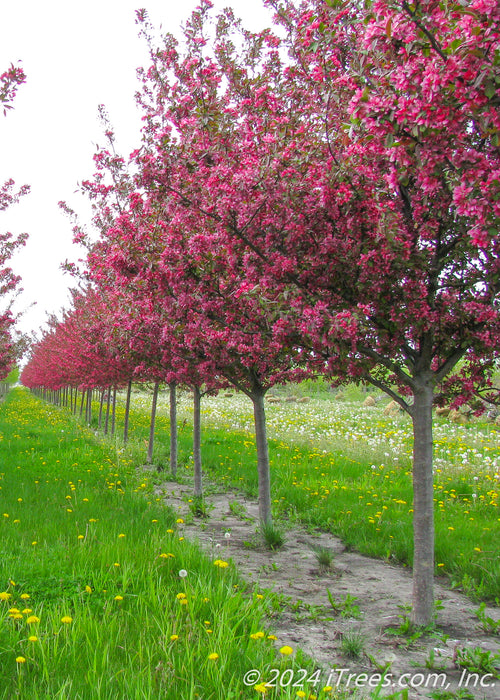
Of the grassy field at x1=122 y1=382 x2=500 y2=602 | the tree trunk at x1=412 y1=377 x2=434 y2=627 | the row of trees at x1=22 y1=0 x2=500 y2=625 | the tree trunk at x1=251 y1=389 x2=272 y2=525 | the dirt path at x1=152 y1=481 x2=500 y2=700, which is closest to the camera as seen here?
the row of trees at x1=22 y1=0 x2=500 y2=625

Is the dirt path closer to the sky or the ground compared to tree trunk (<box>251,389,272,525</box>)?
closer to the ground

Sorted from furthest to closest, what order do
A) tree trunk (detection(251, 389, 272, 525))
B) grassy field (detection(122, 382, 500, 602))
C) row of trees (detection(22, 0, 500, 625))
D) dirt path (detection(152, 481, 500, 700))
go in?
tree trunk (detection(251, 389, 272, 525)) → grassy field (detection(122, 382, 500, 602)) → dirt path (detection(152, 481, 500, 700)) → row of trees (detection(22, 0, 500, 625))

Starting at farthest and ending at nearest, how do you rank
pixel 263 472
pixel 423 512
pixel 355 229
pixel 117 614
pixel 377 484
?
pixel 377 484 → pixel 263 472 → pixel 423 512 → pixel 355 229 → pixel 117 614

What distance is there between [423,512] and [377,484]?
525 centimetres

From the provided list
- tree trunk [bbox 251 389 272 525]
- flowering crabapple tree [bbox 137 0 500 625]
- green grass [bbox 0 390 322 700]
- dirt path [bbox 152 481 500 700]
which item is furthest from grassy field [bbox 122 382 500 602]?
green grass [bbox 0 390 322 700]

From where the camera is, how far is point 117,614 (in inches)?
137

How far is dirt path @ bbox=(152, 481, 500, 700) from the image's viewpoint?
11.2ft

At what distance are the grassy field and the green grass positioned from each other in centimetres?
251

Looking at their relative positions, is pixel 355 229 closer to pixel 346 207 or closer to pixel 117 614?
pixel 346 207

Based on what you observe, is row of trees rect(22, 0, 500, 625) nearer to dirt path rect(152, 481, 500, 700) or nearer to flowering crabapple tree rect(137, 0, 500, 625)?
flowering crabapple tree rect(137, 0, 500, 625)

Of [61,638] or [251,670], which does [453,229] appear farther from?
[61,638]

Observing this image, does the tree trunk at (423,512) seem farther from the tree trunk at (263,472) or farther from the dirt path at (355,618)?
the tree trunk at (263,472)

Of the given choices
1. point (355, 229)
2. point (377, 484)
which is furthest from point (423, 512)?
point (377, 484)

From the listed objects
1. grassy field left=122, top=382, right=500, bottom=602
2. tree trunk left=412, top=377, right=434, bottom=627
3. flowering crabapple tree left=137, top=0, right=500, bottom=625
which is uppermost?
flowering crabapple tree left=137, top=0, right=500, bottom=625
